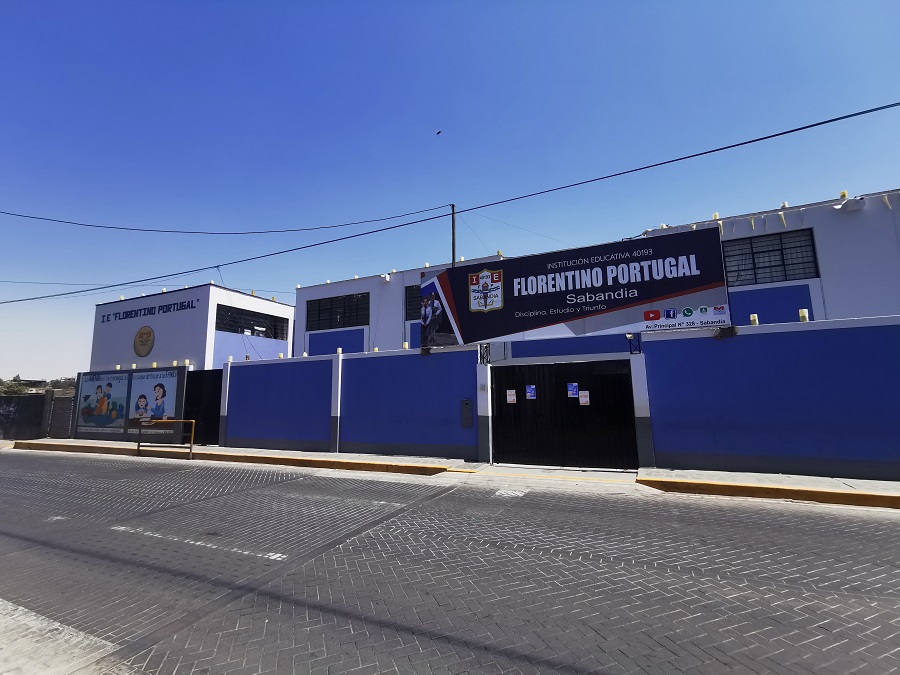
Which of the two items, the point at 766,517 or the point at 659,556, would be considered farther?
the point at 766,517

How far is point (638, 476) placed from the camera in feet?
32.3

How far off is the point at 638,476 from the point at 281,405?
1219 cm

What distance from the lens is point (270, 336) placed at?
32.3 meters

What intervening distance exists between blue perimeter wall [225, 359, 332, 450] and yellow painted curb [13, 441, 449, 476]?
1500 millimetres

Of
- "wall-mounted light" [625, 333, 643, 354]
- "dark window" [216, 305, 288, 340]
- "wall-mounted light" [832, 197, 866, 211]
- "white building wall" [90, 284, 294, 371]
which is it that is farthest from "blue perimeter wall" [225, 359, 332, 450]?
"wall-mounted light" [832, 197, 866, 211]

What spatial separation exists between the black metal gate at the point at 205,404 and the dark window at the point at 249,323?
33.7 feet

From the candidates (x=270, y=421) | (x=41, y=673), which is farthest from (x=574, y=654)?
(x=270, y=421)

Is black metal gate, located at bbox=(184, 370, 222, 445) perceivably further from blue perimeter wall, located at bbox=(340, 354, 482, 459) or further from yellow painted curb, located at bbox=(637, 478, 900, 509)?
yellow painted curb, located at bbox=(637, 478, 900, 509)

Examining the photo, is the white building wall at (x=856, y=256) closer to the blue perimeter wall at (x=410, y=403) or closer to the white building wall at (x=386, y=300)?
the white building wall at (x=386, y=300)

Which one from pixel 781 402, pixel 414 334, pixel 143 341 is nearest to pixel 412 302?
pixel 414 334

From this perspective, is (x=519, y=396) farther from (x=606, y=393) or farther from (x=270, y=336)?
(x=270, y=336)

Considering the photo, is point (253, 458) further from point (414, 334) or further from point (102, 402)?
point (414, 334)

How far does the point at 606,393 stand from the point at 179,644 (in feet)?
33.5

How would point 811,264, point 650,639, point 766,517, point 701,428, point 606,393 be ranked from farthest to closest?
1. point 811,264
2. point 606,393
3. point 701,428
4. point 766,517
5. point 650,639
